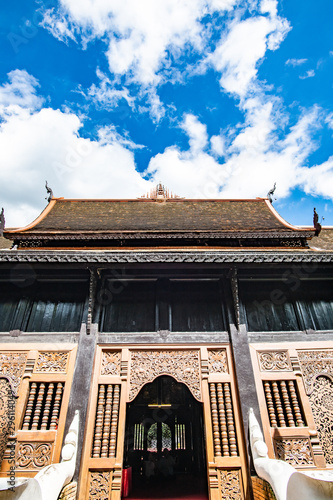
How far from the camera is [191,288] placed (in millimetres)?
6570

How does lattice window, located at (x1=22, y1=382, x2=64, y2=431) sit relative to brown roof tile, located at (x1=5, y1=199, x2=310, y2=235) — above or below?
below

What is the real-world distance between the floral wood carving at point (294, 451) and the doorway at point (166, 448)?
7.79 feet

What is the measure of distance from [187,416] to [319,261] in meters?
9.59

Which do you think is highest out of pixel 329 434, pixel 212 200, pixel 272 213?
pixel 212 200

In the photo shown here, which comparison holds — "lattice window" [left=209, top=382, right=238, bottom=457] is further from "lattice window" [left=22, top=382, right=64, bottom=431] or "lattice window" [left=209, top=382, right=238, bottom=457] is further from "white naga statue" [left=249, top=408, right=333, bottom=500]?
"lattice window" [left=22, top=382, right=64, bottom=431]

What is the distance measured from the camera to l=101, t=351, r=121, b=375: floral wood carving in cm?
568

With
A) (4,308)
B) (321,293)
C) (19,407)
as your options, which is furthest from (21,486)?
(321,293)

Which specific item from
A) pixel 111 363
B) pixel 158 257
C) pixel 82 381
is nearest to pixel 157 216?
pixel 158 257

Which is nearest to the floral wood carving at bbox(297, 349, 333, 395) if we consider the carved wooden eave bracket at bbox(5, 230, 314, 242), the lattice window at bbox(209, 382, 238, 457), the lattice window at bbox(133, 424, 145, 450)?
the lattice window at bbox(209, 382, 238, 457)

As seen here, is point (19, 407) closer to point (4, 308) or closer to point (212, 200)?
point (4, 308)

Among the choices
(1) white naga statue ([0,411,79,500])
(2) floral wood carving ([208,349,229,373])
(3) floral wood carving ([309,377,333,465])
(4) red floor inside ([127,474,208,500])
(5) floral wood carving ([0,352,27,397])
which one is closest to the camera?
(1) white naga statue ([0,411,79,500])

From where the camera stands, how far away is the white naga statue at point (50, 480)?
122 inches

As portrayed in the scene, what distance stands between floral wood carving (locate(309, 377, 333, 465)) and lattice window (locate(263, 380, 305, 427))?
31cm

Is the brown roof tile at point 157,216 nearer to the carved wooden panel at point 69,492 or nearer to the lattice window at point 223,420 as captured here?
the lattice window at point 223,420
